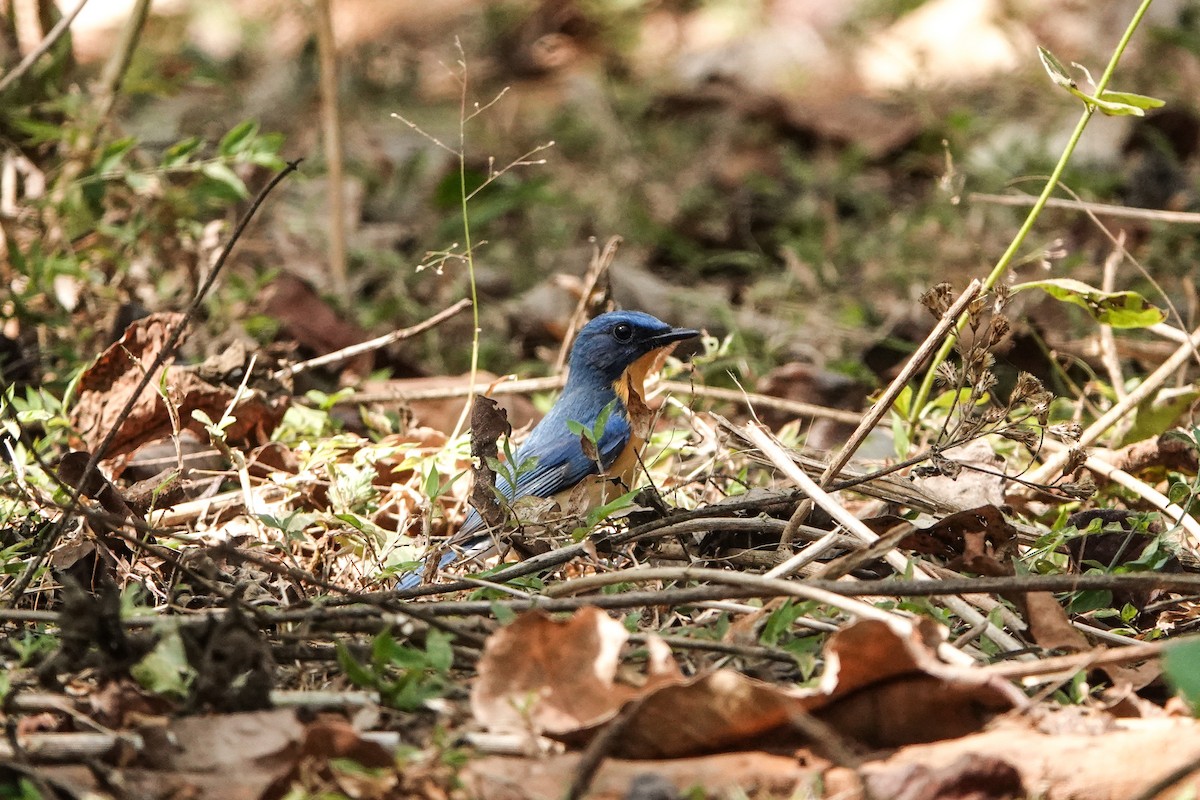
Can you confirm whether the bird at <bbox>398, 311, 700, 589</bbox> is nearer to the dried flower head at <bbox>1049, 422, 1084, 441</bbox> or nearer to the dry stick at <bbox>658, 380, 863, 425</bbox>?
the dry stick at <bbox>658, 380, 863, 425</bbox>

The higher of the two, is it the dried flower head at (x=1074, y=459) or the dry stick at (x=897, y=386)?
the dry stick at (x=897, y=386)

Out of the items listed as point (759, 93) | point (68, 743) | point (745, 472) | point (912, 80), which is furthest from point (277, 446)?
point (759, 93)

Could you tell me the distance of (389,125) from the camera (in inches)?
348

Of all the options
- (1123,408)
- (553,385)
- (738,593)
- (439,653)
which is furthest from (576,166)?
(439,653)

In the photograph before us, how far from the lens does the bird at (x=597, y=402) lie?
14.8ft

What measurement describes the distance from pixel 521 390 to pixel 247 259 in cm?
189

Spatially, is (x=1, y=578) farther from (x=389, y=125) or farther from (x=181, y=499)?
(x=389, y=125)

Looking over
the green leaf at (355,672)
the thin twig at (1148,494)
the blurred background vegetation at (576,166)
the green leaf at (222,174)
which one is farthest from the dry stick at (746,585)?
the green leaf at (222,174)

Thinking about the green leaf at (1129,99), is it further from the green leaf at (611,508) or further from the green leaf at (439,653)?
the green leaf at (439,653)

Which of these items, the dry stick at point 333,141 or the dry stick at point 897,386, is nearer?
the dry stick at point 897,386

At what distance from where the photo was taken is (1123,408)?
404 cm

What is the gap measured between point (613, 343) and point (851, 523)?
6.44 feet

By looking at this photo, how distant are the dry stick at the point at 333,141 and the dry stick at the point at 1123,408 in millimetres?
3119

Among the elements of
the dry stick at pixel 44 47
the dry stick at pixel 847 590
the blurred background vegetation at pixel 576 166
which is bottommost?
the blurred background vegetation at pixel 576 166
